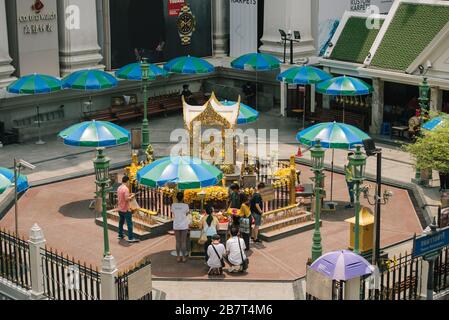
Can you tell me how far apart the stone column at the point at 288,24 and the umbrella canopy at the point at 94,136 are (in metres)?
15.6

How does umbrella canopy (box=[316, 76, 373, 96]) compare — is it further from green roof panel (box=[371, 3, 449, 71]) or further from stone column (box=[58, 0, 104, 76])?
stone column (box=[58, 0, 104, 76])

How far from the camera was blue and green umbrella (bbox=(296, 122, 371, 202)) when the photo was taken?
2606 cm

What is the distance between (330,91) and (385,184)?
16.9ft

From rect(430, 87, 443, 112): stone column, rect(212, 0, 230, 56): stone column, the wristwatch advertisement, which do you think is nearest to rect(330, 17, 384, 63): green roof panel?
rect(430, 87, 443, 112): stone column

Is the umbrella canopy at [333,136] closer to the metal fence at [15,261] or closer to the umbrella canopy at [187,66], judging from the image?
the metal fence at [15,261]

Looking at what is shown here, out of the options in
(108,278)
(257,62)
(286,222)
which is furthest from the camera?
(257,62)

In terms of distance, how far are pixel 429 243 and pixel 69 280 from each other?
7677 millimetres

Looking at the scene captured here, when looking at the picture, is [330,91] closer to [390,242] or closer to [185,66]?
[185,66]

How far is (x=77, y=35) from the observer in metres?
38.3

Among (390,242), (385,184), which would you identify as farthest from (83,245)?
(385,184)

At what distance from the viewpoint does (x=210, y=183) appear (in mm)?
23562

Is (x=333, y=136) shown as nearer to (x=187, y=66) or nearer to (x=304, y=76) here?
(x=304, y=76)

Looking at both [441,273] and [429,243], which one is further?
[441,273]

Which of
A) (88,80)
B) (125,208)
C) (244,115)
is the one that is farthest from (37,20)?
(125,208)
